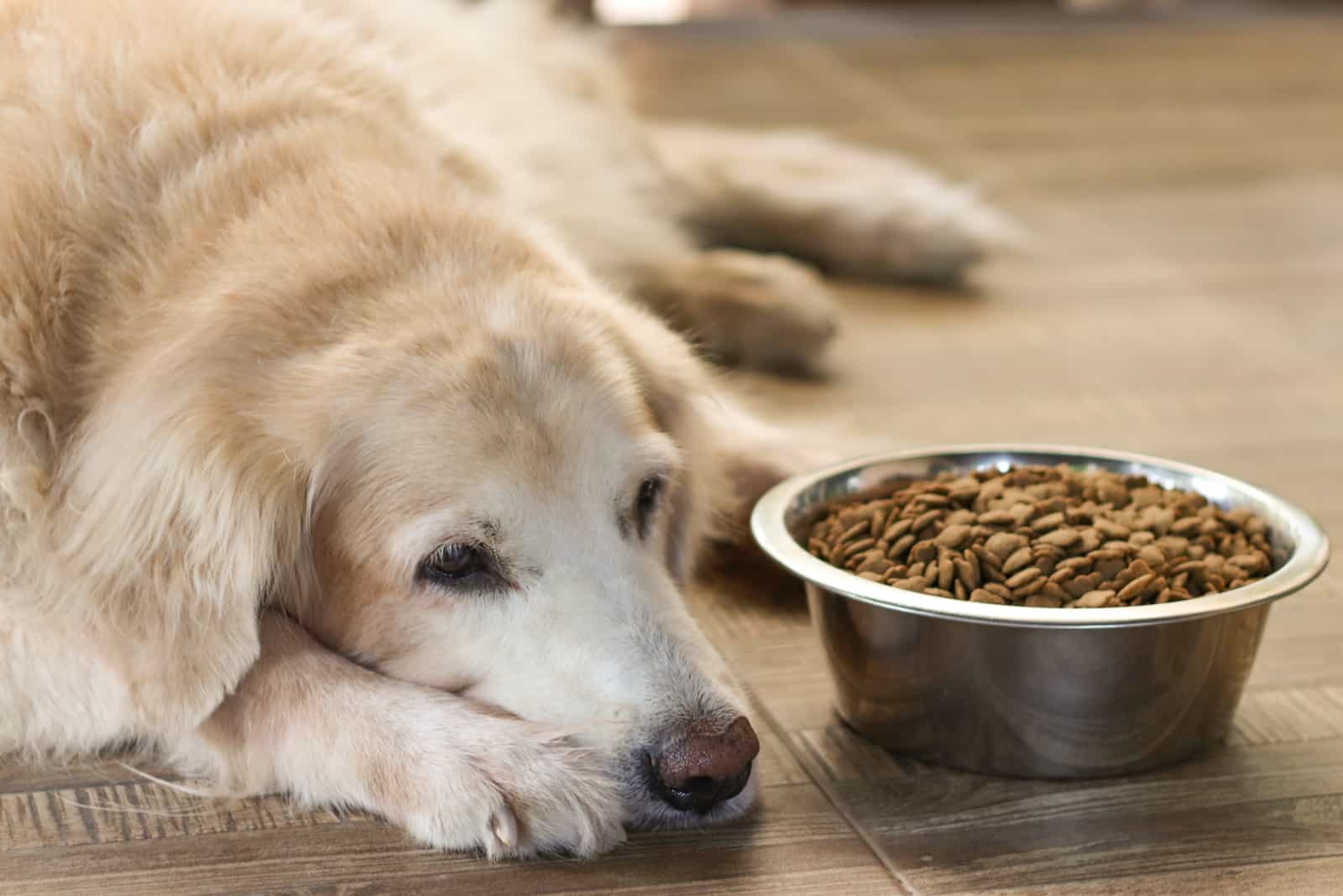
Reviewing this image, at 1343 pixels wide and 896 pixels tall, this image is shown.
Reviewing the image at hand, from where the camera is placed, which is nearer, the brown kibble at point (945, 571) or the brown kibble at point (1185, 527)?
the brown kibble at point (945, 571)

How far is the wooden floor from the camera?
1.65m

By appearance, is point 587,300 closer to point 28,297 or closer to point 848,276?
point 28,297

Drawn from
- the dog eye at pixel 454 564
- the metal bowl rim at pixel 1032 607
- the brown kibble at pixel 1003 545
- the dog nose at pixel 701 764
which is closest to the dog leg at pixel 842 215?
the metal bowl rim at pixel 1032 607

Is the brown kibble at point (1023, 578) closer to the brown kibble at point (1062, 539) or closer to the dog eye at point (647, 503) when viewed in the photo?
the brown kibble at point (1062, 539)

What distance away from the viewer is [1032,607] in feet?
5.66

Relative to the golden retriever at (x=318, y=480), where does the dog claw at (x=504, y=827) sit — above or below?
below

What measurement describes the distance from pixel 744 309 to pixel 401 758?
1614 millimetres

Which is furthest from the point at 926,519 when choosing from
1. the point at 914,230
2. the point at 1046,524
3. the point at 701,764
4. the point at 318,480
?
the point at 914,230

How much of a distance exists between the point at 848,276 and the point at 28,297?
2.36 metres

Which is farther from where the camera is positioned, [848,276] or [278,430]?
[848,276]

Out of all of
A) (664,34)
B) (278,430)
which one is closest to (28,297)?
(278,430)

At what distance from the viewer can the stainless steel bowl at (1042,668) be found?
170 cm

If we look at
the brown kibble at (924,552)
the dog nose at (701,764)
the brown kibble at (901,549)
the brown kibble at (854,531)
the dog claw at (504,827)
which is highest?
the brown kibble at (924,552)

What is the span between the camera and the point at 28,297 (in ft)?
5.84
